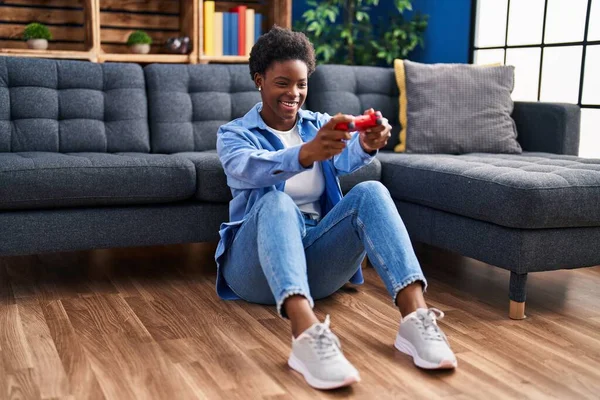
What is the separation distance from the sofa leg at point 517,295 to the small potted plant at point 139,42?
2708 mm

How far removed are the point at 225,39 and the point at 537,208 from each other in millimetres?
2616

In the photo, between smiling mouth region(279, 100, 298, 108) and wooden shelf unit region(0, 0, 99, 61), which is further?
wooden shelf unit region(0, 0, 99, 61)

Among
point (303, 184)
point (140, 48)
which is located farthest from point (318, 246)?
point (140, 48)

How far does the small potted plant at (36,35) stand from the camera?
3.94 meters

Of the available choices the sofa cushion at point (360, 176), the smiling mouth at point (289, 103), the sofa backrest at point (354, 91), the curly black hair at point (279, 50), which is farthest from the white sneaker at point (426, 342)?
the sofa backrest at point (354, 91)

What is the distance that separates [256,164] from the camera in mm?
1959

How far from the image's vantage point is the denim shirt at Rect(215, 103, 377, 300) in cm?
196

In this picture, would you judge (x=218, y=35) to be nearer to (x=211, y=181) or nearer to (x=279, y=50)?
(x=211, y=181)

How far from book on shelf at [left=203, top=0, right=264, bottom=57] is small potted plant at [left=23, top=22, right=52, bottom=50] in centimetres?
89

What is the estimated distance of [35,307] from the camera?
93.0 inches

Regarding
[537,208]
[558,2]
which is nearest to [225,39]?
[558,2]

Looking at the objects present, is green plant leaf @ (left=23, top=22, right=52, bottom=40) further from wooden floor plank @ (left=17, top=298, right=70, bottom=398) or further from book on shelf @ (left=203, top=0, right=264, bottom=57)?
wooden floor plank @ (left=17, top=298, right=70, bottom=398)

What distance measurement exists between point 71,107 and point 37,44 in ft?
3.81

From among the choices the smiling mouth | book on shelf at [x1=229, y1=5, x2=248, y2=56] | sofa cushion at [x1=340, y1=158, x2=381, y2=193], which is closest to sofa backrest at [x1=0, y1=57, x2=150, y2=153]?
sofa cushion at [x1=340, y1=158, x2=381, y2=193]
